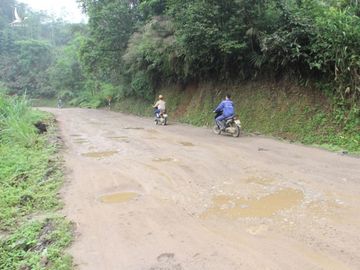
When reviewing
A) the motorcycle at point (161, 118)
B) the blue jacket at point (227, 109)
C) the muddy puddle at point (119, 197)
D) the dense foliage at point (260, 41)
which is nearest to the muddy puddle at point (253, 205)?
the muddy puddle at point (119, 197)

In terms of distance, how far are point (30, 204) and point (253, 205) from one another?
3692mm

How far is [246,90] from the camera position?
48.6ft

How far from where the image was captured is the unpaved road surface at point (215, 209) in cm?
395

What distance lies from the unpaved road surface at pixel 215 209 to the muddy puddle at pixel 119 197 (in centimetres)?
2

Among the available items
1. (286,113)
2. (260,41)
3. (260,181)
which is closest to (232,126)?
(286,113)

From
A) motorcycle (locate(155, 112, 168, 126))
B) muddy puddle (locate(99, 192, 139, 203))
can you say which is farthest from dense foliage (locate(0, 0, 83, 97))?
muddy puddle (locate(99, 192, 139, 203))

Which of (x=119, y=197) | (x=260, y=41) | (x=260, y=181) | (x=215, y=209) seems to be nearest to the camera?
(x=215, y=209)

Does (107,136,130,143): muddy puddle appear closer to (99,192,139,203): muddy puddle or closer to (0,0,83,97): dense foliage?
(99,192,139,203): muddy puddle

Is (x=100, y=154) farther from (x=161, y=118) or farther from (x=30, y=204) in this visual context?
(x=161, y=118)

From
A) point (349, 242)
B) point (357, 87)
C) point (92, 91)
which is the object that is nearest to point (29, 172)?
point (349, 242)

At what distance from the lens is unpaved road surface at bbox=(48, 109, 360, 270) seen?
395 centimetres

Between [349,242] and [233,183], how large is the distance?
2.70 metres

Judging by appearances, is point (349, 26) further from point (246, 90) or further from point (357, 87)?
point (246, 90)

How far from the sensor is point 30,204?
20.1ft
